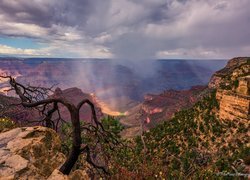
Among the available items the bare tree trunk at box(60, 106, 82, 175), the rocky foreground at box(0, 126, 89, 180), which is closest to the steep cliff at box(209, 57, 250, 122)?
the rocky foreground at box(0, 126, 89, 180)

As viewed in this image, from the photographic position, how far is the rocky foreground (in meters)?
8.75

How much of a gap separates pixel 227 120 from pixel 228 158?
18003 mm

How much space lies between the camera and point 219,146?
60594 mm

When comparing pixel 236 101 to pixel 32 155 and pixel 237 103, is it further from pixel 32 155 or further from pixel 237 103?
pixel 32 155

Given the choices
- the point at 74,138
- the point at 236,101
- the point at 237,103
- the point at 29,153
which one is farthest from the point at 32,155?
the point at 236,101

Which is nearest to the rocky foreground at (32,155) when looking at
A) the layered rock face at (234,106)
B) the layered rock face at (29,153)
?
the layered rock face at (29,153)

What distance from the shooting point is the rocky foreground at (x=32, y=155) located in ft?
28.7

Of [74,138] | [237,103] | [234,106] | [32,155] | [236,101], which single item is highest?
[74,138]

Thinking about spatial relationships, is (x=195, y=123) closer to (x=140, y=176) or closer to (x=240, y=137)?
(x=240, y=137)

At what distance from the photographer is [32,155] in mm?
9758

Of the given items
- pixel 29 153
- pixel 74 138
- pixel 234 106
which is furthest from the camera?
pixel 234 106

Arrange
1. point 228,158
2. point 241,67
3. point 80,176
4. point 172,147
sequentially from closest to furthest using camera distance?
point 80,176 < point 228,158 < point 172,147 < point 241,67

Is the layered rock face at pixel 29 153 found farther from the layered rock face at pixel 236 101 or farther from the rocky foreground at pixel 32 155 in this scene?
the layered rock face at pixel 236 101

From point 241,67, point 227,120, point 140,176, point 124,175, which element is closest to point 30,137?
point 124,175
